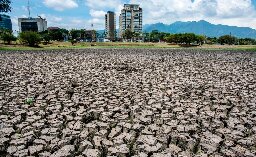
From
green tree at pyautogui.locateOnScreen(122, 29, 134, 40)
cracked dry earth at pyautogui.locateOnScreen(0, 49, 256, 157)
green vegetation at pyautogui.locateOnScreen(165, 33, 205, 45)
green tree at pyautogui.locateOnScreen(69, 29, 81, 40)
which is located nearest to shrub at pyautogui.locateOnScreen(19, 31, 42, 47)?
green vegetation at pyautogui.locateOnScreen(165, 33, 205, 45)

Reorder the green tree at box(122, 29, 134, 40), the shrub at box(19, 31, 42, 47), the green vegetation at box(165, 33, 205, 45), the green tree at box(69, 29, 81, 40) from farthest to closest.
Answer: the green tree at box(122, 29, 134, 40)
the green tree at box(69, 29, 81, 40)
the green vegetation at box(165, 33, 205, 45)
the shrub at box(19, 31, 42, 47)

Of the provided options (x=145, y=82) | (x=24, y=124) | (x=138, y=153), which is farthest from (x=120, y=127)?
(x=145, y=82)

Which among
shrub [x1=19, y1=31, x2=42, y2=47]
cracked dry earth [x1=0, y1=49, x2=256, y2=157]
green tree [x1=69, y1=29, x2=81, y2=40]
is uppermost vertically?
green tree [x1=69, y1=29, x2=81, y2=40]

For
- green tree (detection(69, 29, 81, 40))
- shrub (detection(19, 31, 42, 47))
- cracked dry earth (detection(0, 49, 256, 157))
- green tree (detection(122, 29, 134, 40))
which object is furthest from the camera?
green tree (detection(122, 29, 134, 40))

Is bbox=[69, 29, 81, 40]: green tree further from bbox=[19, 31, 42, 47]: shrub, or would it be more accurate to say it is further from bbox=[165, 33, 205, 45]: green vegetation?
bbox=[19, 31, 42, 47]: shrub

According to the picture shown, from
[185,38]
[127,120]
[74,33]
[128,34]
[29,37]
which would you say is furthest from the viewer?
[128,34]

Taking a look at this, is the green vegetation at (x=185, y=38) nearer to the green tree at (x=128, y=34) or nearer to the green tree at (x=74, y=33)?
the green tree at (x=128, y=34)

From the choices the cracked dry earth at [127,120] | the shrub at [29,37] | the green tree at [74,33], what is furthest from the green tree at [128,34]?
the cracked dry earth at [127,120]

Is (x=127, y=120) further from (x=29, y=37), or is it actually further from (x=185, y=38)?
(x=185, y=38)

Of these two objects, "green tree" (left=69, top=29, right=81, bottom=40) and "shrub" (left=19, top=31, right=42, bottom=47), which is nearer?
"shrub" (left=19, top=31, right=42, bottom=47)

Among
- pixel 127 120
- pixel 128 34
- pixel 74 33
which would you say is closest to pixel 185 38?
pixel 128 34

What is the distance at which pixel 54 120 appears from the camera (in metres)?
6.72

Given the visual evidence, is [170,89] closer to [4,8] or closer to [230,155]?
[230,155]

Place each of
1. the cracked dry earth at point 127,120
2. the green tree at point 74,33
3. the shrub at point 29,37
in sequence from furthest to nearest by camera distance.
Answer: the green tree at point 74,33 < the shrub at point 29,37 < the cracked dry earth at point 127,120
